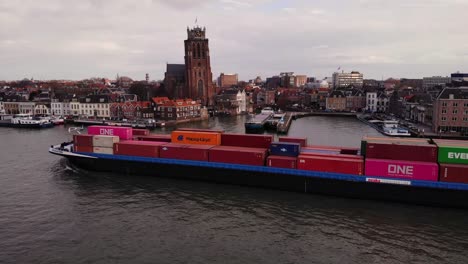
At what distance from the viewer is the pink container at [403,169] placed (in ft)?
68.3

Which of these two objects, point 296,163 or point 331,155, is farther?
point 331,155

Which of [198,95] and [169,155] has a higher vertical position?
[198,95]

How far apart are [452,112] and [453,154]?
110 ft

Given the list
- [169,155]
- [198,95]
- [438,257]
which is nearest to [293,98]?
[198,95]

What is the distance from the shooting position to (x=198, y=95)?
9175 cm

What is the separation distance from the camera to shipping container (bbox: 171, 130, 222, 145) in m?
28.2

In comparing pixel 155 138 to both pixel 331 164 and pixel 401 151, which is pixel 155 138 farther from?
pixel 401 151

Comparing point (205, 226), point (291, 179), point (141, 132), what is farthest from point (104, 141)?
point (291, 179)

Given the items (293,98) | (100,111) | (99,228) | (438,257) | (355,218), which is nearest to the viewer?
(438,257)

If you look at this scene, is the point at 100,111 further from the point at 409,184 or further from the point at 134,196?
the point at 409,184

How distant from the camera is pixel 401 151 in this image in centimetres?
2212

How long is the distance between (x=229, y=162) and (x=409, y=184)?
451 inches

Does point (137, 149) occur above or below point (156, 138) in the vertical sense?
below

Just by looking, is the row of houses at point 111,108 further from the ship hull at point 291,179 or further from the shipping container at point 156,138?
the ship hull at point 291,179
